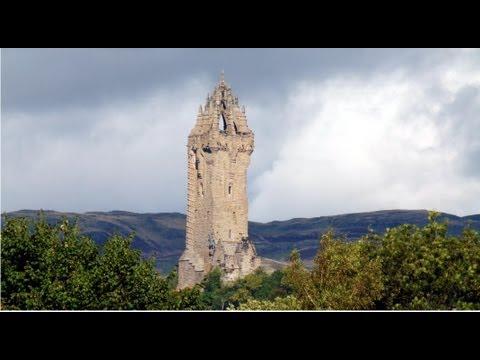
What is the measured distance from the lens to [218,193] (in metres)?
150

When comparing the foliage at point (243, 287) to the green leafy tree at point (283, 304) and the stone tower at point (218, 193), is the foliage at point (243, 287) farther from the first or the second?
the green leafy tree at point (283, 304)

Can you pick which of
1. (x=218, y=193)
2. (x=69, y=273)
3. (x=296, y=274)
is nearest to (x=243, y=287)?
(x=218, y=193)

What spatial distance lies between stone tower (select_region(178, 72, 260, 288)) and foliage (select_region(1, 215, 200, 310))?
313 feet

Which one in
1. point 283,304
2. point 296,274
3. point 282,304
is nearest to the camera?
point 296,274

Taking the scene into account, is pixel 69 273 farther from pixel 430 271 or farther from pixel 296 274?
pixel 430 271

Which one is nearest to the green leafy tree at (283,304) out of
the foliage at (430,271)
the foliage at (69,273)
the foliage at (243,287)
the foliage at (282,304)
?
the foliage at (282,304)

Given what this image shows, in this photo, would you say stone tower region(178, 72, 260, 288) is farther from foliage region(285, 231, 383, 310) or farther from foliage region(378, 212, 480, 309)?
foliage region(285, 231, 383, 310)

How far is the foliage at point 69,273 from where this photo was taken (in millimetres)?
45094

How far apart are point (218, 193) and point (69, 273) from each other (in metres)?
103

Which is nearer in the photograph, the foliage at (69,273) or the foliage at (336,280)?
the foliage at (336,280)

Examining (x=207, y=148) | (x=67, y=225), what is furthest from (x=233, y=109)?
(x=67, y=225)

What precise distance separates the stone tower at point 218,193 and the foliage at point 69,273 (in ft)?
313
